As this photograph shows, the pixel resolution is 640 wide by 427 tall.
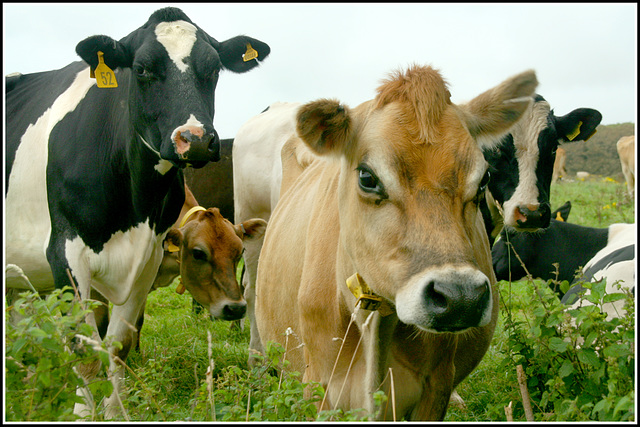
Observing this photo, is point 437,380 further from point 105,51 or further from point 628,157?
point 628,157

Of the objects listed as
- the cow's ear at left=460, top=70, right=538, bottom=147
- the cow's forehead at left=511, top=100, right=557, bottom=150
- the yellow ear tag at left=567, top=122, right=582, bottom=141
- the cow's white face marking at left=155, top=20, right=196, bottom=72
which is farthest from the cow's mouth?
the yellow ear tag at left=567, top=122, right=582, bottom=141

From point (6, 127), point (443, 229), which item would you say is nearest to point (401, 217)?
point (443, 229)

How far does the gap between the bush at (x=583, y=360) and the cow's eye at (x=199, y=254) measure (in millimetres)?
3540

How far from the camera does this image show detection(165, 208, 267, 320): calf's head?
6.17m

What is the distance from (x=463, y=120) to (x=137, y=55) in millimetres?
2508

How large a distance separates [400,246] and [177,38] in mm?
2708

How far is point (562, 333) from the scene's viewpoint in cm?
317

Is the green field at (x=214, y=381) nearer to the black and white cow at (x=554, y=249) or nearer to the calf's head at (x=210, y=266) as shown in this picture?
the calf's head at (x=210, y=266)

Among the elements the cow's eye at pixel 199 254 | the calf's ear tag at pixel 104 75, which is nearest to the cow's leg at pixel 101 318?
the cow's eye at pixel 199 254

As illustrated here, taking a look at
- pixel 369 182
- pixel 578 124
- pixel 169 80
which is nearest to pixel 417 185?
A: pixel 369 182

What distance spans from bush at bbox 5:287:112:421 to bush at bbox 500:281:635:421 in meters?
2.00

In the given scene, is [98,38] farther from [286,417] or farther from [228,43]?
[286,417]

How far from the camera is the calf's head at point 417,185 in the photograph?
8.19 feet

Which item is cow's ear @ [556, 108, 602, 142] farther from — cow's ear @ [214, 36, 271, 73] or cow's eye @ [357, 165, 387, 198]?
cow's eye @ [357, 165, 387, 198]
